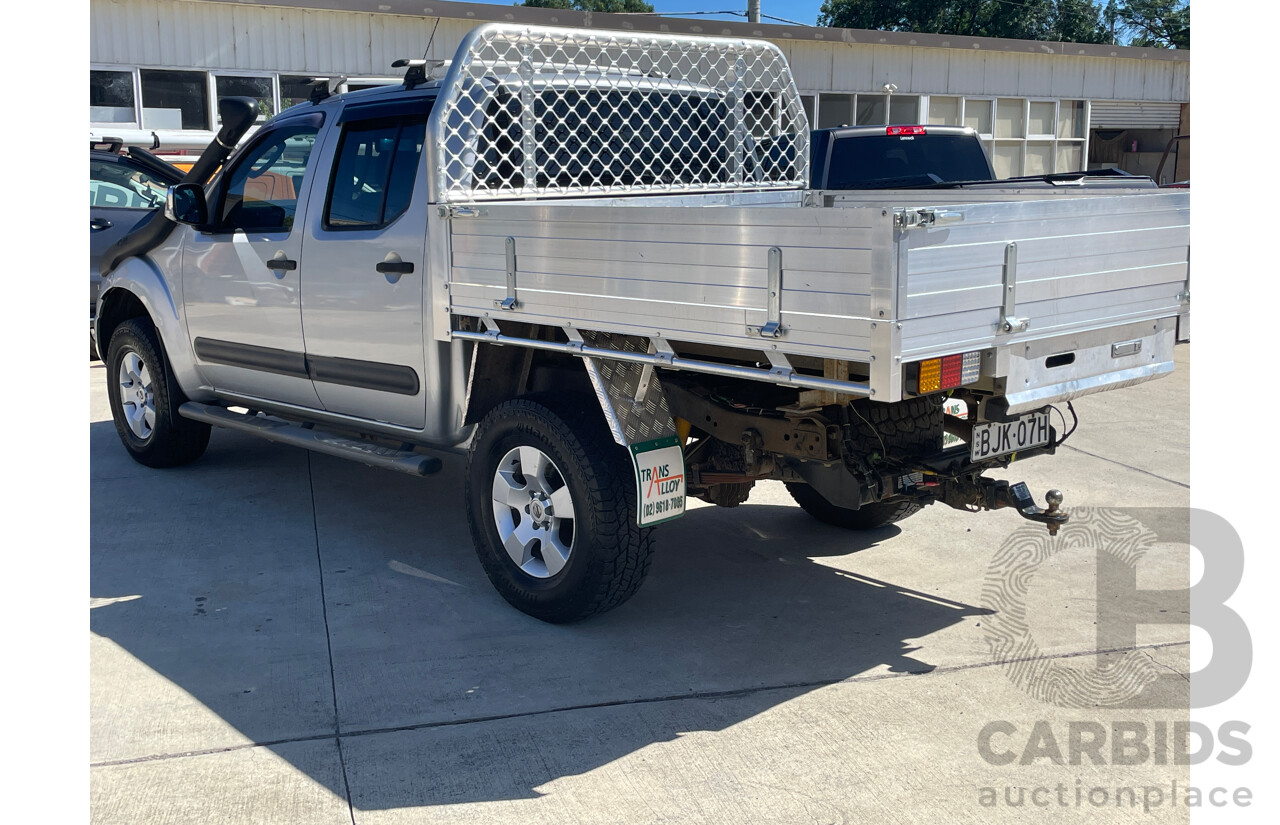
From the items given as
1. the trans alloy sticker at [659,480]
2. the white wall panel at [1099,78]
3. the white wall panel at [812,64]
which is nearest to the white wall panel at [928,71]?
the white wall panel at [812,64]

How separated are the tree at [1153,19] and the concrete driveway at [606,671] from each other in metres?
50.1

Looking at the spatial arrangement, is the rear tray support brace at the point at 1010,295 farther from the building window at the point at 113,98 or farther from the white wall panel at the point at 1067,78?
the white wall panel at the point at 1067,78

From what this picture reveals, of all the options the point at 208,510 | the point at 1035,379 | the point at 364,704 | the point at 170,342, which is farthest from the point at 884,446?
the point at 170,342

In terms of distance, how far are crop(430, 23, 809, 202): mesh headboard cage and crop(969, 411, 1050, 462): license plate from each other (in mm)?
2241

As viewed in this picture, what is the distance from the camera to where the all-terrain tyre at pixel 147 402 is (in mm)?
6820

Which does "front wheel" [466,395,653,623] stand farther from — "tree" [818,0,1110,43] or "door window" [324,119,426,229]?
"tree" [818,0,1110,43]

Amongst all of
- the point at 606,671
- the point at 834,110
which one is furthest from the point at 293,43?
the point at 606,671

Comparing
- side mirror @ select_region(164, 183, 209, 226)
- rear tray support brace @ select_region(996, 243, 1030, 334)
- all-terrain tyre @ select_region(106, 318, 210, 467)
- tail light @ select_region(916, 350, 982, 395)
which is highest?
side mirror @ select_region(164, 183, 209, 226)

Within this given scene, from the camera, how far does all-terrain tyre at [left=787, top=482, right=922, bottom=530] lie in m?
5.70

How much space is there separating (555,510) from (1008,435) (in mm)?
1736

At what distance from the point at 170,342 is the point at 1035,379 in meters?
4.89

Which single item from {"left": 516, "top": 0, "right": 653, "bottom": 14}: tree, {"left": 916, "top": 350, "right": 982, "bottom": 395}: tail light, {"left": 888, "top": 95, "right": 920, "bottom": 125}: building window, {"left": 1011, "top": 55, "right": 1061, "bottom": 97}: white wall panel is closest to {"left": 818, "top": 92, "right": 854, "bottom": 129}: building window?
{"left": 888, "top": 95, "right": 920, "bottom": 125}: building window

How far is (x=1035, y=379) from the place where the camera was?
3.89 metres

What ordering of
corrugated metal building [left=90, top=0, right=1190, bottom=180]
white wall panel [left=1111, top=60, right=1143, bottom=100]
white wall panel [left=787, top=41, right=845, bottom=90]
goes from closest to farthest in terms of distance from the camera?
corrugated metal building [left=90, top=0, right=1190, bottom=180], white wall panel [left=787, top=41, right=845, bottom=90], white wall panel [left=1111, top=60, right=1143, bottom=100]
